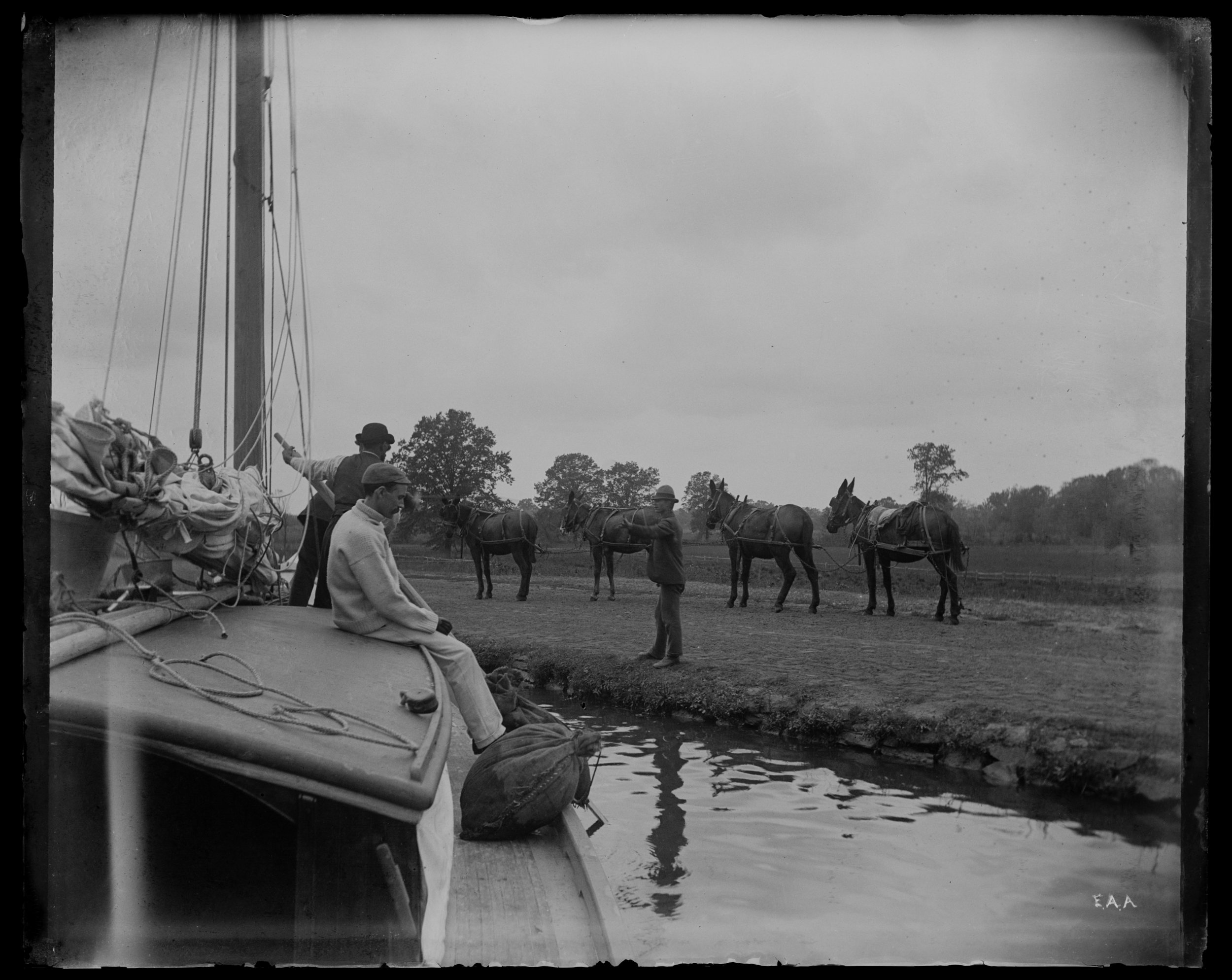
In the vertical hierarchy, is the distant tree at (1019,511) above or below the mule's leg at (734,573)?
above

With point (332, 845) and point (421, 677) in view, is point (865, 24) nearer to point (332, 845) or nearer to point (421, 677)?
point (421, 677)

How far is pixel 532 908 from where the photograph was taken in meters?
3.86

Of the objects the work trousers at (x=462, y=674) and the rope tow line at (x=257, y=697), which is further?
the work trousers at (x=462, y=674)

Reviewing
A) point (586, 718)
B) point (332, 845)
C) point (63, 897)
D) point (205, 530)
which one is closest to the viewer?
point (332, 845)

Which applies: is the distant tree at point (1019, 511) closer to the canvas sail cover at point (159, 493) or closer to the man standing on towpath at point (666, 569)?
the man standing on towpath at point (666, 569)

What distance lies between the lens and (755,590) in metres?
17.9

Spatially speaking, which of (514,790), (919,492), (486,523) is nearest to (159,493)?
(514,790)

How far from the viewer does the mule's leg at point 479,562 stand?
15695 mm

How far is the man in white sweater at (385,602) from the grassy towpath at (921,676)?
11.1ft

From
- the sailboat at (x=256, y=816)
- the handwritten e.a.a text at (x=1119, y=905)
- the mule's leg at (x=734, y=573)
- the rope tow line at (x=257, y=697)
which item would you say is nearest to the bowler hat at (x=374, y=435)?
the sailboat at (x=256, y=816)

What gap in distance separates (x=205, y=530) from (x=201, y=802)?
2.06m

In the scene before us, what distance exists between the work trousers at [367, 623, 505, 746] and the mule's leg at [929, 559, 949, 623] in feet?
29.1

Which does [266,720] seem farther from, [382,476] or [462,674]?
[382,476]

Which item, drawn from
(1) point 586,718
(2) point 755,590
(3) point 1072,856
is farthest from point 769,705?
(2) point 755,590
